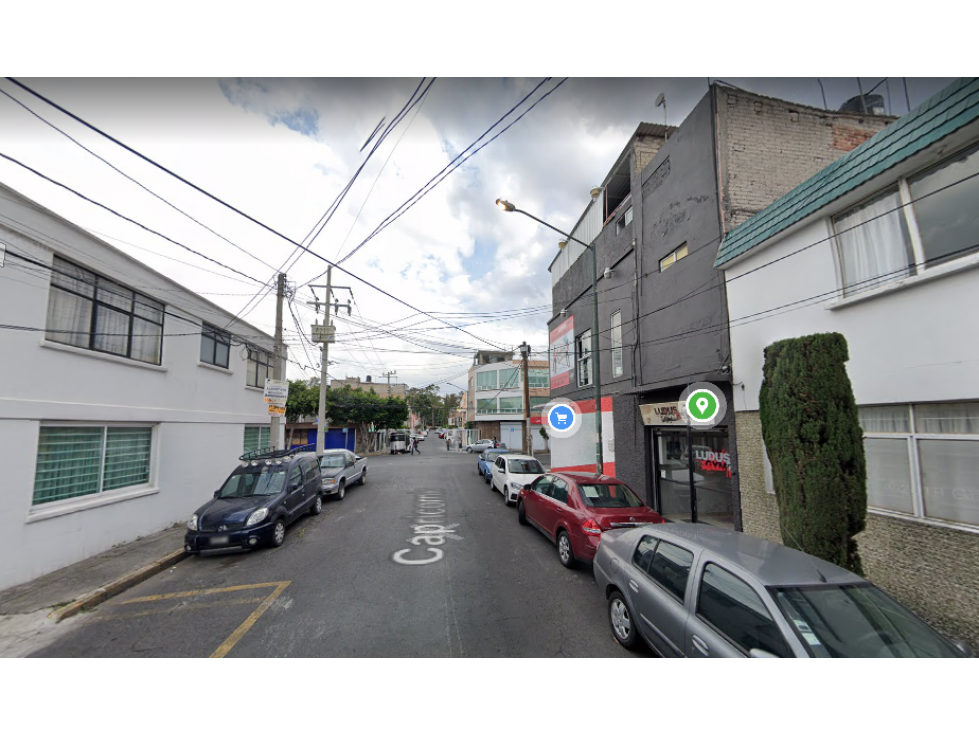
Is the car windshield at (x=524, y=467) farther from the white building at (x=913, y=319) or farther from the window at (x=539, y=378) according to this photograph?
the window at (x=539, y=378)

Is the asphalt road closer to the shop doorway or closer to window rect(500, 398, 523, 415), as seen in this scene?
the shop doorway

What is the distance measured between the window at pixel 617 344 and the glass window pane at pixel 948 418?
295 inches

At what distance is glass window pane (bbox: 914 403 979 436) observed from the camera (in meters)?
4.52

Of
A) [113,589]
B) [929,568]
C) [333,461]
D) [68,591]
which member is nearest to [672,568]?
[929,568]

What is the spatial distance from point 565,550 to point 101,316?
34.0 ft

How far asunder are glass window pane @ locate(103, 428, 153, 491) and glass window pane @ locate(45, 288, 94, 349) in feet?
6.66

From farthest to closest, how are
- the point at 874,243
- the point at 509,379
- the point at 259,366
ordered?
1. the point at 509,379
2. the point at 259,366
3. the point at 874,243

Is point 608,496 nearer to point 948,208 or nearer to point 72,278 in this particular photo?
point 948,208

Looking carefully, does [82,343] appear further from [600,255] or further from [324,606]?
[600,255]

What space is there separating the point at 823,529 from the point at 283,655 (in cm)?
656

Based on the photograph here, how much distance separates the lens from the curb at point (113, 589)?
5.20 metres

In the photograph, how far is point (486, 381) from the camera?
4462 cm

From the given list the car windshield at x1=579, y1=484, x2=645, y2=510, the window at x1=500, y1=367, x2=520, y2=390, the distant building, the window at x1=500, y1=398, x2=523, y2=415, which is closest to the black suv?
the car windshield at x1=579, y1=484, x2=645, y2=510

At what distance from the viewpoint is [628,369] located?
11820 millimetres
